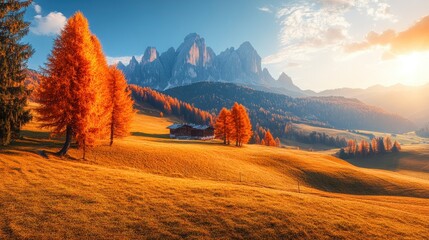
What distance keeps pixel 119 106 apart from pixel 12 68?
1629cm

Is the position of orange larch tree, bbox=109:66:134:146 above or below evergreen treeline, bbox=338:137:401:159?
above

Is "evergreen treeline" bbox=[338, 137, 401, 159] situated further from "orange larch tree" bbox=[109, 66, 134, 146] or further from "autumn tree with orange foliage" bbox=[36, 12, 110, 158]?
"autumn tree with orange foliage" bbox=[36, 12, 110, 158]

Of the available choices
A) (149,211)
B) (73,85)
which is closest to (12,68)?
(73,85)

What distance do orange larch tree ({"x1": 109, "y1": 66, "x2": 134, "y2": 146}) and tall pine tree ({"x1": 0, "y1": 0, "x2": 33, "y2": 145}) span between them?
1293 cm

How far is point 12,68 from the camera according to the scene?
2984 cm

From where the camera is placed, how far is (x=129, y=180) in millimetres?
24172

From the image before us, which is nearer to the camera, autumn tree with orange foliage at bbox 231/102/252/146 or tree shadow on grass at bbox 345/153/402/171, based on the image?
autumn tree with orange foliage at bbox 231/102/252/146

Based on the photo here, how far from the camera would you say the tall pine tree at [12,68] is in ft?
94.3

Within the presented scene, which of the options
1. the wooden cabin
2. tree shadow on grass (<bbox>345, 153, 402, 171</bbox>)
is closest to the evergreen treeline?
tree shadow on grass (<bbox>345, 153, 402, 171</bbox>)

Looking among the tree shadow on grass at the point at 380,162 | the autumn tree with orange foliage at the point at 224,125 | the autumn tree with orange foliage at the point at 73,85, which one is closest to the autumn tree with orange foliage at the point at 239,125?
the autumn tree with orange foliage at the point at 224,125

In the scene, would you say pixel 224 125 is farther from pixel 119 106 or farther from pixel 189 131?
pixel 119 106

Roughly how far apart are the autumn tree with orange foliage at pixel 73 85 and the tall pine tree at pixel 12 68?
9.76ft

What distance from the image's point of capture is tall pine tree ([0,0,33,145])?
28750 mm

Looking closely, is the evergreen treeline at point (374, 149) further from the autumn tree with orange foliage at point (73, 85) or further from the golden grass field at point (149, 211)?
the autumn tree with orange foliage at point (73, 85)
